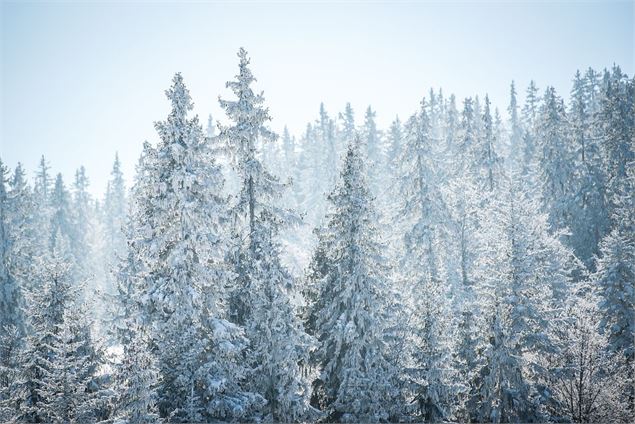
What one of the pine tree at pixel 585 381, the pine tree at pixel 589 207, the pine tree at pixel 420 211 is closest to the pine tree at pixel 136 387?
the pine tree at pixel 420 211

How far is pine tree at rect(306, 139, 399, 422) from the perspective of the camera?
19.5m

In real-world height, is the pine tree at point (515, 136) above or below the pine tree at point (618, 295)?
above

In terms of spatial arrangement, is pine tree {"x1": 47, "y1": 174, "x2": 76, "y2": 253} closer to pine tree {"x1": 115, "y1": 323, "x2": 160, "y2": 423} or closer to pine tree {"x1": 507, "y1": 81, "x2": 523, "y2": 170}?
pine tree {"x1": 115, "y1": 323, "x2": 160, "y2": 423}

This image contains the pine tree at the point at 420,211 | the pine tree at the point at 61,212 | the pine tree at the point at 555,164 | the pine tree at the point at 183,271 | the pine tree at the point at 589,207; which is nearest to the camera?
the pine tree at the point at 183,271

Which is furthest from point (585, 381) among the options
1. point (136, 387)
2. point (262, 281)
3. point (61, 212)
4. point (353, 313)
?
point (61, 212)

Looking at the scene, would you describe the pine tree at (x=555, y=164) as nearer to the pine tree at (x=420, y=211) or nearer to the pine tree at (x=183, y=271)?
the pine tree at (x=420, y=211)

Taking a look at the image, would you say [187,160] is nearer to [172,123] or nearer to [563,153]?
[172,123]

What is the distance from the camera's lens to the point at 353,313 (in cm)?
2011

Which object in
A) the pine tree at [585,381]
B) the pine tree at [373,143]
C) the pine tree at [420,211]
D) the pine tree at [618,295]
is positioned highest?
the pine tree at [373,143]

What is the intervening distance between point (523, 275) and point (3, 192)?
1487 inches

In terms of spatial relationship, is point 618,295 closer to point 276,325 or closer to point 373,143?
point 276,325

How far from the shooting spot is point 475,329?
21250 millimetres

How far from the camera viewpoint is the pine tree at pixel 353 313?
19.5 metres

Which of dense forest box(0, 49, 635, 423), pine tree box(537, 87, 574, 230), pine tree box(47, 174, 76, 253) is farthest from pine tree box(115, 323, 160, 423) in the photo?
pine tree box(47, 174, 76, 253)
